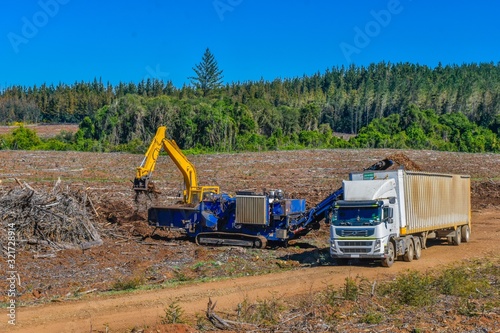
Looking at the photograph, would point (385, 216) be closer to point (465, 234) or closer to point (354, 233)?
point (354, 233)

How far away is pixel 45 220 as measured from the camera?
22.7m

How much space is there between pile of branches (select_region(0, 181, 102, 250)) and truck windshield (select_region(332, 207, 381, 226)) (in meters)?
9.58

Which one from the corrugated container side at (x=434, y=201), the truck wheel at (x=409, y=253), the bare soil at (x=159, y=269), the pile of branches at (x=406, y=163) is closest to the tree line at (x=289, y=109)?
the pile of branches at (x=406, y=163)

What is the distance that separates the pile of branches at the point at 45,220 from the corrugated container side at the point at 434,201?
→ 12.3 metres

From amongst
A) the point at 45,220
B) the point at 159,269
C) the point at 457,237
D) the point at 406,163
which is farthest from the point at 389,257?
the point at 406,163

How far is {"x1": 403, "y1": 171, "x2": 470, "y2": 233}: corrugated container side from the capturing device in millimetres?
23047

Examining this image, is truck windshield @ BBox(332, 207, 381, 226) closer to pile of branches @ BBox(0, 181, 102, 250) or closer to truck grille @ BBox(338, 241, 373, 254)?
truck grille @ BBox(338, 241, 373, 254)

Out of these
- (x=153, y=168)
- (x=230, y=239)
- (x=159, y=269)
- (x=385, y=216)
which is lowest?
(x=159, y=269)

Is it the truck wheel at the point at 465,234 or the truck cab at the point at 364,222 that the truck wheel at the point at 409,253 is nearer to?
the truck cab at the point at 364,222

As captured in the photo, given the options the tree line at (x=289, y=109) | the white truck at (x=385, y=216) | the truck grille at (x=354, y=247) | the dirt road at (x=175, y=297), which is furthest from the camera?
the tree line at (x=289, y=109)

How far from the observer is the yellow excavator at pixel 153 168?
26.8 metres

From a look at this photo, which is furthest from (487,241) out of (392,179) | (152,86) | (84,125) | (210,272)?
(152,86)

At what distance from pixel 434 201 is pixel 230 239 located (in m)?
8.73

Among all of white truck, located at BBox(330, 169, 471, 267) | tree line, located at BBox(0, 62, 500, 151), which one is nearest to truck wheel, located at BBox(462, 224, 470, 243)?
white truck, located at BBox(330, 169, 471, 267)
